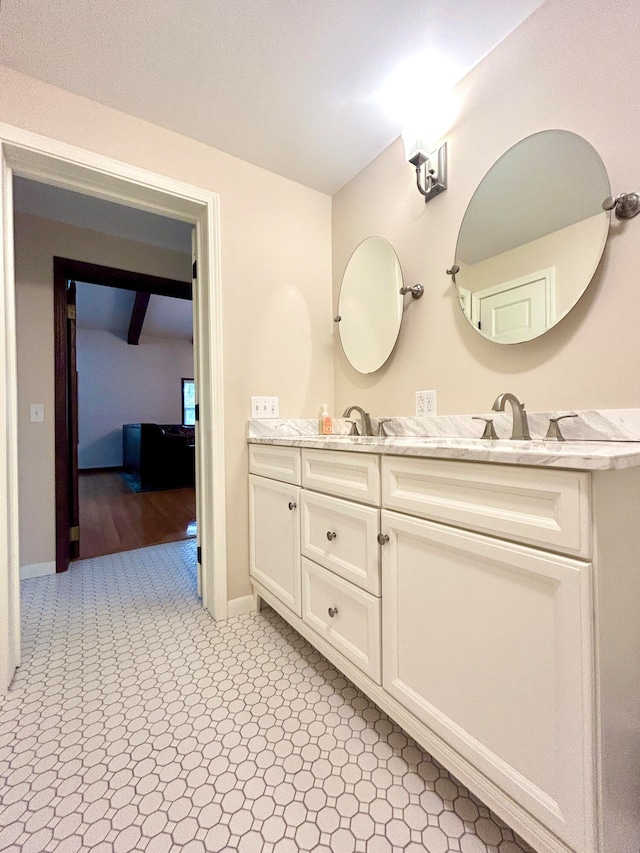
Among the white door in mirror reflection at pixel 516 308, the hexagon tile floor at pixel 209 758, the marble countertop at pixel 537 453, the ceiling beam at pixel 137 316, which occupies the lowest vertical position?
the hexagon tile floor at pixel 209 758

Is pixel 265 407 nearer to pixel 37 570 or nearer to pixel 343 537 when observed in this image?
pixel 343 537

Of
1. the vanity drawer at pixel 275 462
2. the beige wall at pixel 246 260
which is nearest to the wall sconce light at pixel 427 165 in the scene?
the beige wall at pixel 246 260

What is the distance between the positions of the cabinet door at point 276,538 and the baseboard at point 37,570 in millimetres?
1451

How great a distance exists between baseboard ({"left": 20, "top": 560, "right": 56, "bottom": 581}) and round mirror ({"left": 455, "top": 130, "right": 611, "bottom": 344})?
9.06ft

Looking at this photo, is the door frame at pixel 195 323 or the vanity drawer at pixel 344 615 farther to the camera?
the door frame at pixel 195 323

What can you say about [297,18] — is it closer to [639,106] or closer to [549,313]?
[639,106]

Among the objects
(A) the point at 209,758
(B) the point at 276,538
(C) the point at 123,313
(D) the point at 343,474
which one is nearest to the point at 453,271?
(D) the point at 343,474

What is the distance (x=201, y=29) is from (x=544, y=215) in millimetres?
1299

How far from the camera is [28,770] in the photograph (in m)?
0.96

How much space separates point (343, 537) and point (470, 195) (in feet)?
4.38

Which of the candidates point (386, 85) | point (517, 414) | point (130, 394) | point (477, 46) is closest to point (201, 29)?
point (386, 85)

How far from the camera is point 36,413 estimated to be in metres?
2.21

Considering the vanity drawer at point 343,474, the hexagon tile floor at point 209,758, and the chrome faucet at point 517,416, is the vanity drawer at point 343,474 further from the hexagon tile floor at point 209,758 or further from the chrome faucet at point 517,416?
the hexagon tile floor at point 209,758

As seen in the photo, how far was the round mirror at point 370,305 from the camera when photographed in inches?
65.5
